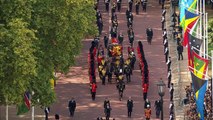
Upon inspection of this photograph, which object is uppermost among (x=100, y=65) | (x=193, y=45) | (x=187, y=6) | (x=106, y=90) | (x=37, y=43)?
(x=187, y=6)

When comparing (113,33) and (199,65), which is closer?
(199,65)

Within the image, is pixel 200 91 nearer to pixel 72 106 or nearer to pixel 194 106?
pixel 194 106

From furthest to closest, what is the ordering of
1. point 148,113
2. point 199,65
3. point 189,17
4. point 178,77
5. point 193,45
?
point 178,77
point 148,113
point 189,17
point 193,45
point 199,65

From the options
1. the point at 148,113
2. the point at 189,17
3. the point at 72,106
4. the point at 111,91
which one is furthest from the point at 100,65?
the point at 189,17

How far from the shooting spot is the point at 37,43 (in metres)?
57.3

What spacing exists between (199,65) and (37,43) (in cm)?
868

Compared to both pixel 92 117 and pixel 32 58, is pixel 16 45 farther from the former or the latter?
pixel 92 117

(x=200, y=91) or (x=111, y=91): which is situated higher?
(x=200, y=91)

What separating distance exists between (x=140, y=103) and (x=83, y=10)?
636 centimetres

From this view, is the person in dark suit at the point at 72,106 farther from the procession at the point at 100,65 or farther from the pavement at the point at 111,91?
the pavement at the point at 111,91

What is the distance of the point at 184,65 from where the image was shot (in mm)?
73875

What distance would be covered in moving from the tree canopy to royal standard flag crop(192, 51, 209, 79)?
7646 millimetres

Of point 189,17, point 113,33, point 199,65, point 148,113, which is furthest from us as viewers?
point 113,33

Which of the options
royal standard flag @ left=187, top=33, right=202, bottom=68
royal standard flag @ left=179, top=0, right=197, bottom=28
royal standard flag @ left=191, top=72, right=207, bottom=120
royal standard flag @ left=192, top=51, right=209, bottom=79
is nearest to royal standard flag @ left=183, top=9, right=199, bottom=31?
royal standard flag @ left=187, top=33, right=202, bottom=68
